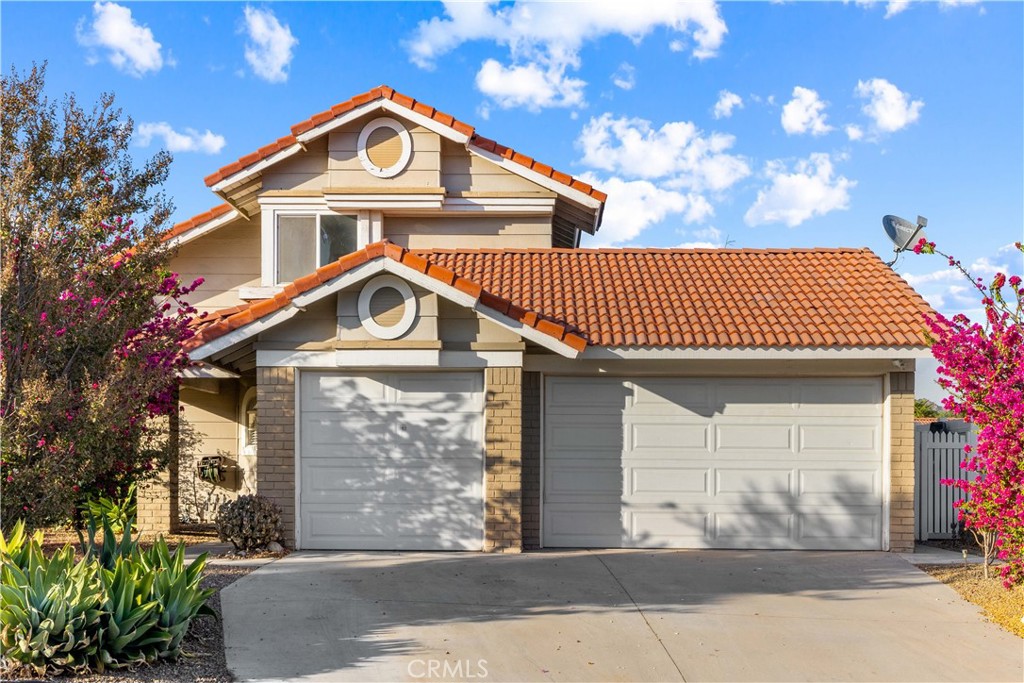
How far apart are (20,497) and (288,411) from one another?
13.7 ft

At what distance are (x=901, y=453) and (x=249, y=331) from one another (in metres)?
8.64

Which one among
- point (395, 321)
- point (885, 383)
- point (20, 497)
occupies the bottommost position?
point (20, 497)

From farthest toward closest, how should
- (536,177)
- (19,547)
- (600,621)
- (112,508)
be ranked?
(536,177) < (112,508) < (600,621) < (19,547)

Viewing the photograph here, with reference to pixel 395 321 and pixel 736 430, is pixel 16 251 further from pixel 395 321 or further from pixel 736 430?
pixel 736 430

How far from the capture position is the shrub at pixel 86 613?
6129 mm

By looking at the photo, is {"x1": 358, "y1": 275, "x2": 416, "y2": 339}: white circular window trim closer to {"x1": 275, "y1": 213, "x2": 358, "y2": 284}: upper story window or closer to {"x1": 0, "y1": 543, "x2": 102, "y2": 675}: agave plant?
{"x1": 275, "y1": 213, "x2": 358, "y2": 284}: upper story window

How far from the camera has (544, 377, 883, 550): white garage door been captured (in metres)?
11.8

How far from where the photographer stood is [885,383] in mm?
11711

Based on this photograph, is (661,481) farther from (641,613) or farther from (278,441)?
(278,441)

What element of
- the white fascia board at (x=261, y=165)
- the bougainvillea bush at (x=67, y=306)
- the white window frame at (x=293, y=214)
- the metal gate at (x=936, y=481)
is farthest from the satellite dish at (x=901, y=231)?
the bougainvillea bush at (x=67, y=306)

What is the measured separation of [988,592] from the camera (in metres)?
9.28

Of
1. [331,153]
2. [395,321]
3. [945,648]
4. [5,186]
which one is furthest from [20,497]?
[331,153]

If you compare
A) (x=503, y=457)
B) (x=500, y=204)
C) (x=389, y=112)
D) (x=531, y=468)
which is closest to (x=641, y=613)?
(x=503, y=457)

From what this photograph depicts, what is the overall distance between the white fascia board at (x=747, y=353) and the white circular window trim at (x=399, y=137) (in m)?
5.69
